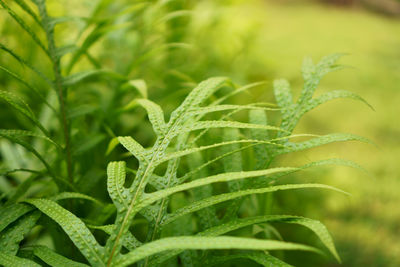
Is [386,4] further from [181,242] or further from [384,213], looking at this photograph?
[181,242]

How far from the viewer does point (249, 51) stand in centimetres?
134

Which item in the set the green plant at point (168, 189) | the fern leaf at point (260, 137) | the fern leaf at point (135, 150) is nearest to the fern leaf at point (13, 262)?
the green plant at point (168, 189)

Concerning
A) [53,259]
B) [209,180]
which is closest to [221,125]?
[209,180]

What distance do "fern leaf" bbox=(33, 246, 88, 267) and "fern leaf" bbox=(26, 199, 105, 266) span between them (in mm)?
22

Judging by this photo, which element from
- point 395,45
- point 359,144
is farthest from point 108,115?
point 395,45

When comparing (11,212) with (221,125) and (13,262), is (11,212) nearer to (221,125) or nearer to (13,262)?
(13,262)

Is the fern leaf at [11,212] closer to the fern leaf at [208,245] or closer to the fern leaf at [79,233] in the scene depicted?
the fern leaf at [79,233]

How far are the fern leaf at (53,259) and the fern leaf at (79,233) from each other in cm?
2

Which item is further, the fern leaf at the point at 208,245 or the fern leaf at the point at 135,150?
the fern leaf at the point at 135,150

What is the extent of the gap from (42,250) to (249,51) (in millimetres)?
1131

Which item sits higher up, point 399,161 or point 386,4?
point 386,4

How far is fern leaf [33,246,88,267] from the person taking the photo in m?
0.32

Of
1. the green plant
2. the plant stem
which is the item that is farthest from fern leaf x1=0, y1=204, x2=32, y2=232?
the plant stem

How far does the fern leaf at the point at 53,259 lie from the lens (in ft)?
1.05
